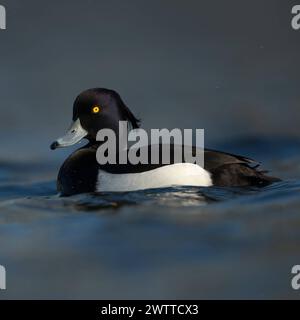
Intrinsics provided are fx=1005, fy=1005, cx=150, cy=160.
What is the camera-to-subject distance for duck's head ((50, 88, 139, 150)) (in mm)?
8422

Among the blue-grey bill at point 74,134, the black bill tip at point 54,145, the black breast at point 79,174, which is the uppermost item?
the blue-grey bill at point 74,134

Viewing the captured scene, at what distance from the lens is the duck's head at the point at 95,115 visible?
27.6 ft

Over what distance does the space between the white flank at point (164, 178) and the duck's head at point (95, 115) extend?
86 cm

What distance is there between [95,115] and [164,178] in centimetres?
110

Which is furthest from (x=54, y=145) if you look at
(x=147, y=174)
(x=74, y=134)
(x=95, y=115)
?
(x=147, y=174)

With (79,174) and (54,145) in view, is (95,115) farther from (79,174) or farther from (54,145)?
Answer: (79,174)

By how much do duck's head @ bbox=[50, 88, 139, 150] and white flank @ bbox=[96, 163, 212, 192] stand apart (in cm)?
86

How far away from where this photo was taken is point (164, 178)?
7688 mm

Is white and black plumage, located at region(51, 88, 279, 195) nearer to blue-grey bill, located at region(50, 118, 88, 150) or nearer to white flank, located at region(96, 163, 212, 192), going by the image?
white flank, located at region(96, 163, 212, 192)

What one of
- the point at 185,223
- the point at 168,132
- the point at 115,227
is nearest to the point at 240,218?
the point at 185,223

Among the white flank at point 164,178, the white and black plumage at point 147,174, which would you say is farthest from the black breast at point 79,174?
the white flank at point 164,178

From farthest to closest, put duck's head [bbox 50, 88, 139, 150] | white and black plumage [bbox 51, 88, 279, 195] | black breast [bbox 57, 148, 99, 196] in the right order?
duck's head [bbox 50, 88, 139, 150]
black breast [bbox 57, 148, 99, 196]
white and black plumage [bbox 51, 88, 279, 195]

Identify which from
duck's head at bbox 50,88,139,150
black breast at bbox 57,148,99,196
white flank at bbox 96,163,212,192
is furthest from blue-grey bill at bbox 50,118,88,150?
white flank at bbox 96,163,212,192

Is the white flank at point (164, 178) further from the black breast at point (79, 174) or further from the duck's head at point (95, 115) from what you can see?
the duck's head at point (95, 115)
